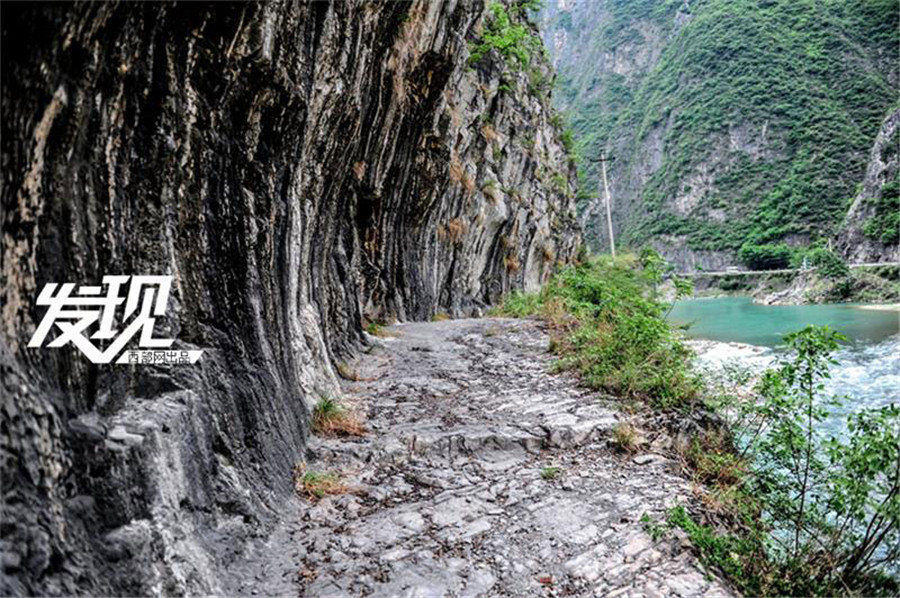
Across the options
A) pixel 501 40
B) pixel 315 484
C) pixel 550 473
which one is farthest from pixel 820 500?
pixel 501 40

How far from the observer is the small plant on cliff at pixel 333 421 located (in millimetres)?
4758

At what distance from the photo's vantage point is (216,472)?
3.17 metres

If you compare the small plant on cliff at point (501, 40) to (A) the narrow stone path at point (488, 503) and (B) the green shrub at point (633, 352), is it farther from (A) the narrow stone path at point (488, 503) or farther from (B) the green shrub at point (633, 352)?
(A) the narrow stone path at point (488, 503)

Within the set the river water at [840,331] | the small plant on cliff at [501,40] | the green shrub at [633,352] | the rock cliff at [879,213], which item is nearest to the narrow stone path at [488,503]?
the green shrub at [633,352]

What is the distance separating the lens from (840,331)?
22672mm

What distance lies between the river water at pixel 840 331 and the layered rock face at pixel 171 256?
6.25 meters

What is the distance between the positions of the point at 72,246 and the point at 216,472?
155 cm

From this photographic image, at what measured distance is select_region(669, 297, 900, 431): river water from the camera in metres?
13.0

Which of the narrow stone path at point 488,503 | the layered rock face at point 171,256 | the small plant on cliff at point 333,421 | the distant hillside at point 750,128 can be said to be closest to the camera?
the layered rock face at point 171,256

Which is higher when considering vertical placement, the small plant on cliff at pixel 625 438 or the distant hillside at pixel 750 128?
the distant hillside at pixel 750 128

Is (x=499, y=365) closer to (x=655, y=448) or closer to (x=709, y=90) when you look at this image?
(x=655, y=448)

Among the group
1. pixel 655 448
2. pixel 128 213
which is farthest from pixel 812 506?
pixel 128 213

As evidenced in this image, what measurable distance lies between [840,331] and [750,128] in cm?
6454

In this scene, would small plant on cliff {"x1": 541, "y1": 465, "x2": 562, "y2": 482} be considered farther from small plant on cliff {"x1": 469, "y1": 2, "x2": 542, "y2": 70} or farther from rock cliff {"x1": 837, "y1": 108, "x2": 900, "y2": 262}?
rock cliff {"x1": 837, "y1": 108, "x2": 900, "y2": 262}
